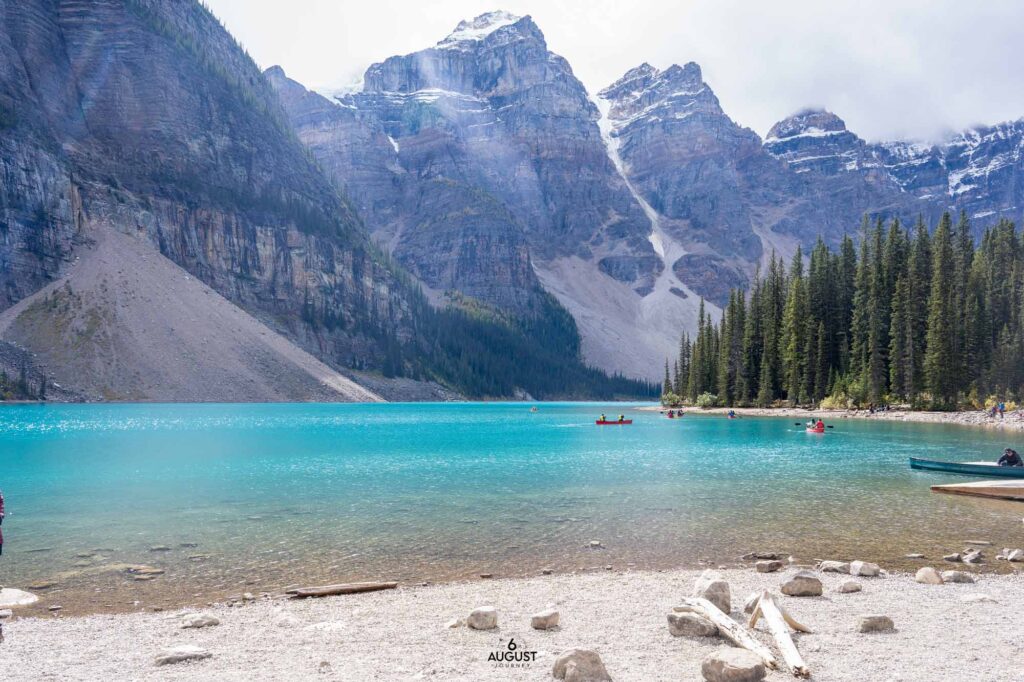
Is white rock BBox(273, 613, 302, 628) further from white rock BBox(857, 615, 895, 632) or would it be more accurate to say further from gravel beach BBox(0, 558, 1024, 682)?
white rock BBox(857, 615, 895, 632)

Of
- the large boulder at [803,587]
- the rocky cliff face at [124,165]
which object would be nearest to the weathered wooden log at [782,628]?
Result: the large boulder at [803,587]

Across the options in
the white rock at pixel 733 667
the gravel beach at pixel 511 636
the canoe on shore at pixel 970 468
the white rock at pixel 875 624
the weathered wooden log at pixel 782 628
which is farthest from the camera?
the canoe on shore at pixel 970 468

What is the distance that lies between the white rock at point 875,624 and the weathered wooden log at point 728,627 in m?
2.27

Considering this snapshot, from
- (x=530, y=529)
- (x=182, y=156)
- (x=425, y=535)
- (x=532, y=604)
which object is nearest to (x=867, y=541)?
(x=530, y=529)

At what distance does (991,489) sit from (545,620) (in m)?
25.8

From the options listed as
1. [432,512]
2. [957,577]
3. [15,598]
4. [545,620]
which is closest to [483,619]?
[545,620]

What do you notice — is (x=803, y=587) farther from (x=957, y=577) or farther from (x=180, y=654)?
(x=180, y=654)

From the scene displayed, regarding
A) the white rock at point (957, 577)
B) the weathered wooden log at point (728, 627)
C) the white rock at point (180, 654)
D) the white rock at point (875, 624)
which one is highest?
the weathered wooden log at point (728, 627)

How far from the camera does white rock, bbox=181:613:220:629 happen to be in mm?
12703

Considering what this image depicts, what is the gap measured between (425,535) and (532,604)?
26.7 ft

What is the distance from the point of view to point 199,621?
12.7 meters

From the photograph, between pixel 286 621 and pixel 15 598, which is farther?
pixel 15 598

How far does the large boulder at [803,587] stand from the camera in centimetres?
1436

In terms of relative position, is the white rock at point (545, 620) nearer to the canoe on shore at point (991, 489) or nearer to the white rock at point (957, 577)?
the white rock at point (957, 577)
